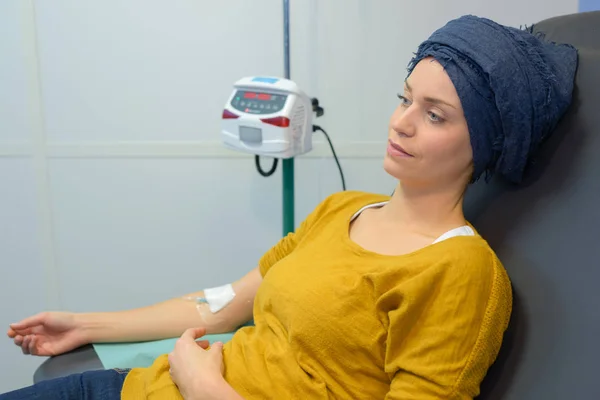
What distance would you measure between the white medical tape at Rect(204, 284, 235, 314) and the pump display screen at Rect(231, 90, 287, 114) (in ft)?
1.49

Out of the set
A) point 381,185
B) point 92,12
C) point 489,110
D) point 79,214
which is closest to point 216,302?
point 489,110

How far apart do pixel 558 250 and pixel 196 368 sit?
1.92 feet

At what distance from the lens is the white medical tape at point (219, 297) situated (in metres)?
1.21

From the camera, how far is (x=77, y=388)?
99cm

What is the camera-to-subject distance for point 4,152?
2.01 meters

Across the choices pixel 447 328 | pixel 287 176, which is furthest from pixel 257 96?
pixel 447 328

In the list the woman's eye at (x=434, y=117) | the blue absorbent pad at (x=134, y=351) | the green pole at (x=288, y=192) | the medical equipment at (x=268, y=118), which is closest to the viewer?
the woman's eye at (x=434, y=117)

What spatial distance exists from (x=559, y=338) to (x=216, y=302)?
686 millimetres

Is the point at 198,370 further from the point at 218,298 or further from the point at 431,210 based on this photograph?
the point at 431,210

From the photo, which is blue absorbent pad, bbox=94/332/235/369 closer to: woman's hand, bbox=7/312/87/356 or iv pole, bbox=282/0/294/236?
woman's hand, bbox=7/312/87/356

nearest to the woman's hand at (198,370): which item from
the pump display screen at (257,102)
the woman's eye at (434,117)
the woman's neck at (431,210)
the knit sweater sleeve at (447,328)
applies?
the knit sweater sleeve at (447,328)

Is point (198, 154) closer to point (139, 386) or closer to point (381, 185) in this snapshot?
point (381, 185)

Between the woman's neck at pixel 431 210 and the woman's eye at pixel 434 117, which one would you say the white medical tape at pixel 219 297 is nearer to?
the woman's neck at pixel 431 210

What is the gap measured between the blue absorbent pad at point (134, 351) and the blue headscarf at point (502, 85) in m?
0.66
